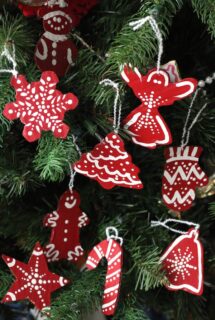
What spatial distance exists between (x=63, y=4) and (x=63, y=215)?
246 mm

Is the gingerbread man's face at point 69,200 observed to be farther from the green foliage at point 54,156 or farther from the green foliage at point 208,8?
the green foliage at point 208,8

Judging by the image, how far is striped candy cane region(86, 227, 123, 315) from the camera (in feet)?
1.89

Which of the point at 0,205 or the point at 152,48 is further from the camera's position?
the point at 0,205

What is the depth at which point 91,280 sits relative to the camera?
615 millimetres

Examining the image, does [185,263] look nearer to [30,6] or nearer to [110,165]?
[110,165]

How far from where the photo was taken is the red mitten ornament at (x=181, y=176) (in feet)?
1.95

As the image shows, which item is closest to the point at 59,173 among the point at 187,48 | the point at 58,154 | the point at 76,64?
the point at 58,154

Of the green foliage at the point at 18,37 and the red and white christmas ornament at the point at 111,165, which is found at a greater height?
the green foliage at the point at 18,37

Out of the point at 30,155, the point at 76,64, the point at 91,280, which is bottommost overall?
the point at 91,280

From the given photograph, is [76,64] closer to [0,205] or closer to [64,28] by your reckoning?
[64,28]

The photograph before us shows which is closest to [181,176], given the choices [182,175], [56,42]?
[182,175]

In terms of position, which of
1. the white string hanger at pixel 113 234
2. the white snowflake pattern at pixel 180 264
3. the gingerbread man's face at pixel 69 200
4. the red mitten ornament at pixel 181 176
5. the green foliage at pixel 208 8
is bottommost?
the white snowflake pattern at pixel 180 264

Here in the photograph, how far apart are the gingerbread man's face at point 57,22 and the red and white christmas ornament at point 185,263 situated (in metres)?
0.27

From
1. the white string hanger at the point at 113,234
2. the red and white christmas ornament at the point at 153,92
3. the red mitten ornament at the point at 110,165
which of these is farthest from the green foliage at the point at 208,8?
the white string hanger at the point at 113,234
